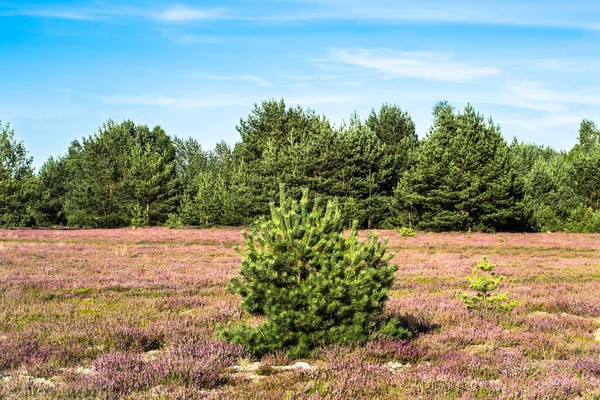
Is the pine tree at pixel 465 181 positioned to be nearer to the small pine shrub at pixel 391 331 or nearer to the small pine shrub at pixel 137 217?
the small pine shrub at pixel 137 217

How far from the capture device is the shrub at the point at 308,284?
6.07 m

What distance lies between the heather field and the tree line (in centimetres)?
2992

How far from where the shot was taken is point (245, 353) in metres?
6.11

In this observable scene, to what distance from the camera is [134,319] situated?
837cm

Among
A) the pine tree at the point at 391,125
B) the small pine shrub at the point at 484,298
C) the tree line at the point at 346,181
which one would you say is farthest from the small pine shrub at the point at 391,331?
the pine tree at the point at 391,125

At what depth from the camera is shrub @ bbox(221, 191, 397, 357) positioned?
607 cm

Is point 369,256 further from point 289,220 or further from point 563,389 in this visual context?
point 563,389

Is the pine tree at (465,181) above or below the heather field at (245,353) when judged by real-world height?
above

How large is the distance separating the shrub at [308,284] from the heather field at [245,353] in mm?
263

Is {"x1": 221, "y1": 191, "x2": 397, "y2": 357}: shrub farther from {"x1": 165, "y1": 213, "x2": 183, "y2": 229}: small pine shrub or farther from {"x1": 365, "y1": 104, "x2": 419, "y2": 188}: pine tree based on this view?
{"x1": 365, "y1": 104, "x2": 419, "y2": 188}: pine tree

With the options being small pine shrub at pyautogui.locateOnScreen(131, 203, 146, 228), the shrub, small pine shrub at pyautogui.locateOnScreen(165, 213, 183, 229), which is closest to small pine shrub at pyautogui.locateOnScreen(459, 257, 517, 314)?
the shrub

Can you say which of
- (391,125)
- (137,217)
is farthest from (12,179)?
(391,125)

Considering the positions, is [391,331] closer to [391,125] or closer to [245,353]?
[245,353]

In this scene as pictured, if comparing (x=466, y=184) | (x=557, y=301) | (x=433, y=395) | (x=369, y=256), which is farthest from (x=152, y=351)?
(x=466, y=184)
